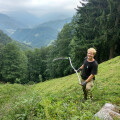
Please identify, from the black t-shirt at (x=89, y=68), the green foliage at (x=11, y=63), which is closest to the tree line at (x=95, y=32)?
the green foliage at (x=11, y=63)

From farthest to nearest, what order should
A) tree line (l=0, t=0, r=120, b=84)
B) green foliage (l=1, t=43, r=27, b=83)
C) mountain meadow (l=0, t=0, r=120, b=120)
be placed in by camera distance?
green foliage (l=1, t=43, r=27, b=83), tree line (l=0, t=0, r=120, b=84), mountain meadow (l=0, t=0, r=120, b=120)

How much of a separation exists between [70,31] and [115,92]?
27.3 metres

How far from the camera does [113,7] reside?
56.5ft

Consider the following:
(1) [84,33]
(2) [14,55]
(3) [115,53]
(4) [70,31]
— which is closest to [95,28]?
(1) [84,33]

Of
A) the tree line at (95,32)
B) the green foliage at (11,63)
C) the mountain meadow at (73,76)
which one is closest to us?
the mountain meadow at (73,76)

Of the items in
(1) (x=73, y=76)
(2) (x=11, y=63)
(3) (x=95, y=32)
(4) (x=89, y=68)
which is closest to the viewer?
(4) (x=89, y=68)

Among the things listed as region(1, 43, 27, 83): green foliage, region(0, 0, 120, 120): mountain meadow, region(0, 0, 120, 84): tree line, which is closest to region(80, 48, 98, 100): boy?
region(0, 0, 120, 120): mountain meadow

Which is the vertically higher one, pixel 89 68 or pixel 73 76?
pixel 89 68

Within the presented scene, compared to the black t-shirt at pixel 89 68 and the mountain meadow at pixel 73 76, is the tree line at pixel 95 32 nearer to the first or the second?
the mountain meadow at pixel 73 76

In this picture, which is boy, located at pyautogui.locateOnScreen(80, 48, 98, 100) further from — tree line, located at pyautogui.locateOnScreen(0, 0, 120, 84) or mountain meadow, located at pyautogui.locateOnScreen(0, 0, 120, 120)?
tree line, located at pyautogui.locateOnScreen(0, 0, 120, 84)

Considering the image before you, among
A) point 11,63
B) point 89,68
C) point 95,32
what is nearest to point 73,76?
point 95,32

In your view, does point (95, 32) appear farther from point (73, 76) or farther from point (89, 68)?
point (89, 68)

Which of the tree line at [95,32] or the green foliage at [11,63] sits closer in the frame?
the tree line at [95,32]

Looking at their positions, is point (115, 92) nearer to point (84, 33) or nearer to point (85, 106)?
point (85, 106)
